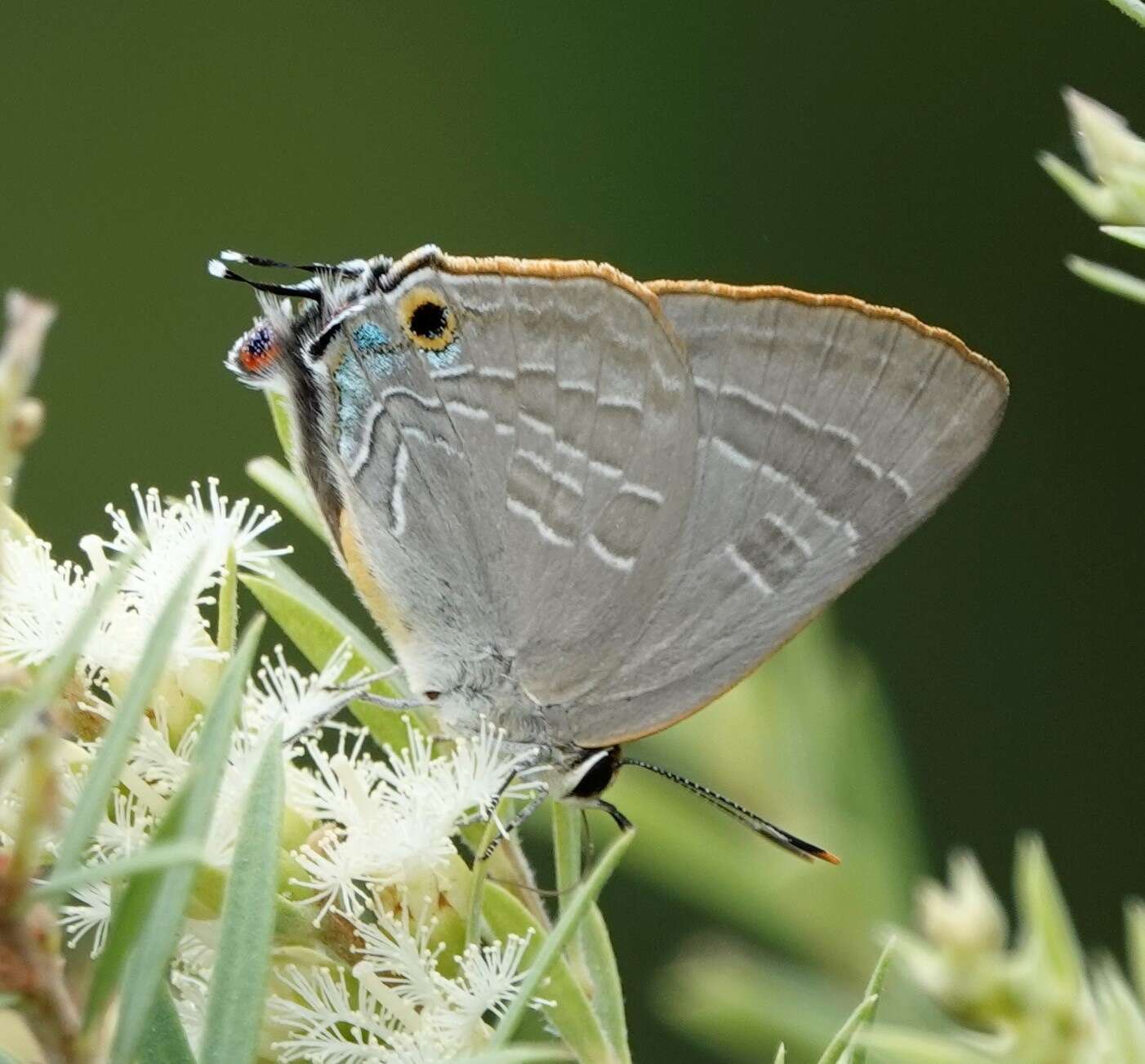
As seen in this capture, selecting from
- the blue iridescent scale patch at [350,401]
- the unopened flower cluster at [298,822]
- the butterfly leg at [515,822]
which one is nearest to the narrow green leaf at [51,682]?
the unopened flower cluster at [298,822]

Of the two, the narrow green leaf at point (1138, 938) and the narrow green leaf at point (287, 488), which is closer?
the narrow green leaf at point (1138, 938)

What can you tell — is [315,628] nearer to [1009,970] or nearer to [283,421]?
[283,421]

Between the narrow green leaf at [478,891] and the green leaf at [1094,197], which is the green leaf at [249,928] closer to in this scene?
the narrow green leaf at [478,891]

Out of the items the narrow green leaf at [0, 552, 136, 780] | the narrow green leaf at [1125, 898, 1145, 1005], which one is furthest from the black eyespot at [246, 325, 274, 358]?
the narrow green leaf at [1125, 898, 1145, 1005]

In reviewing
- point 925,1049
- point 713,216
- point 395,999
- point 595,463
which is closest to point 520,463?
point 595,463

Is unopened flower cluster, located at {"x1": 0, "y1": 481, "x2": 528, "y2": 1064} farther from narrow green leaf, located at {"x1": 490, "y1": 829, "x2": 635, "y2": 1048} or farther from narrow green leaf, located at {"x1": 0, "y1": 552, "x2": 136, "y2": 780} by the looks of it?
narrow green leaf, located at {"x1": 0, "y1": 552, "x2": 136, "y2": 780}

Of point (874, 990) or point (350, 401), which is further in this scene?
point (350, 401)

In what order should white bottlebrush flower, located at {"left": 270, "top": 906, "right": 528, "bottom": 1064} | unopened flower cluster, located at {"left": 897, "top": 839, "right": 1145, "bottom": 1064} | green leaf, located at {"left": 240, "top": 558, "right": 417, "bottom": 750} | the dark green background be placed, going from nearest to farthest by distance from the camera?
1. unopened flower cluster, located at {"left": 897, "top": 839, "right": 1145, "bottom": 1064}
2. white bottlebrush flower, located at {"left": 270, "top": 906, "right": 528, "bottom": 1064}
3. green leaf, located at {"left": 240, "top": 558, "right": 417, "bottom": 750}
4. the dark green background
